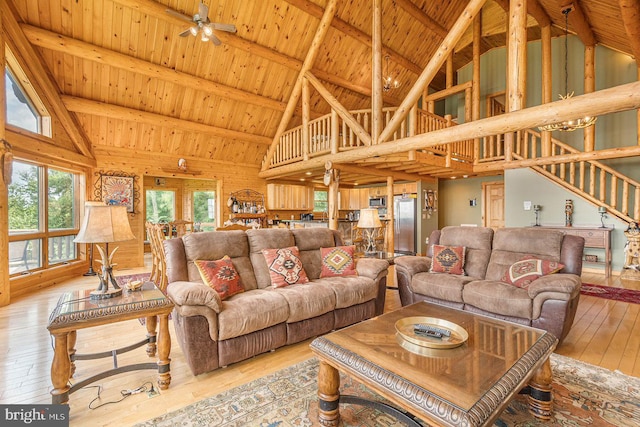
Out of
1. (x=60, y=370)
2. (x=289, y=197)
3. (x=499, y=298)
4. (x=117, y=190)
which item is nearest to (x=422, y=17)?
(x=289, y=197)

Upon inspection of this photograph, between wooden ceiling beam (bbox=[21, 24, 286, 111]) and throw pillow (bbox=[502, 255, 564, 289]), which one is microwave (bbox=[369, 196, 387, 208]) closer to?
wooden ceiling beam (bbox=[21, 24, 286, 111])

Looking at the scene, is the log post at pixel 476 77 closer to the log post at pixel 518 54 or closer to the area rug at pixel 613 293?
the log post at pixel 518 54

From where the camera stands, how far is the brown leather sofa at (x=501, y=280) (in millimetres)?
2533

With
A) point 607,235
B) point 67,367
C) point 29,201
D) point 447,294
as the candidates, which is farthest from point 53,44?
point 607,235

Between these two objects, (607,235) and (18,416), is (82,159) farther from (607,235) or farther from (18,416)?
(607,235)

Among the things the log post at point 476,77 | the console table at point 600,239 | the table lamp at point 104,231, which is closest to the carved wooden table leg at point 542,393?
the table lamp at point 104,231

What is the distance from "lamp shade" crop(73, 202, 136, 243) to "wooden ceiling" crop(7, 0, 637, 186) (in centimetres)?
399

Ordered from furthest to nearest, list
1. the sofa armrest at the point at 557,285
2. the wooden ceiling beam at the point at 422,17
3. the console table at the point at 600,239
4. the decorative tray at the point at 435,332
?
the wooden ceiling beam at the point at 422,17 → the console table at the point at 600,239 → the sofa armrest at the point at 557,285 → the decorative tray at the point at 435,332

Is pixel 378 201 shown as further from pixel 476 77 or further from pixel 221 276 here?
pixel 221 276

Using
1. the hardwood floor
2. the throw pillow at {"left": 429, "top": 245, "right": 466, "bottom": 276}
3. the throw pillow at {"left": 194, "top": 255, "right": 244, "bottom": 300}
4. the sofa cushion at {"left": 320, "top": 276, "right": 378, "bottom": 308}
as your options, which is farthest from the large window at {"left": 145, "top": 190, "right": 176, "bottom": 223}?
the throw pillow at {"left": 429, "top": 245, "right": 466, "bottom": 276}

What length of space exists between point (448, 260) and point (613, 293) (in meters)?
2.89

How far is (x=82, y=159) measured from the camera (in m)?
5.54

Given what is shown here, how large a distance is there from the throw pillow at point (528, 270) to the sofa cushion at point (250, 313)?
2259 millimetres

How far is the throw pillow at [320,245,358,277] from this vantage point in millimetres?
3279
